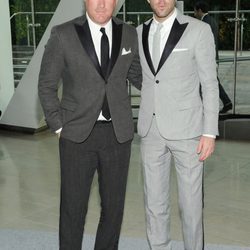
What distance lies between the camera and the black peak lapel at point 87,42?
89.0 inches

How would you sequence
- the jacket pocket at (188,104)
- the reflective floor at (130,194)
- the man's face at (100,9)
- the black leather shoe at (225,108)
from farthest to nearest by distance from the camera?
the black leather shoe at (225,108) → the reflective floor at (130,194) → the jacket pocket at (188,104) → the man's face at (100,9)

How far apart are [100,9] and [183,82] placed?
570 millimetres

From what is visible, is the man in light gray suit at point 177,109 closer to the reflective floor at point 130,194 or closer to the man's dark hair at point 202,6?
the reflective floor at point 130,194

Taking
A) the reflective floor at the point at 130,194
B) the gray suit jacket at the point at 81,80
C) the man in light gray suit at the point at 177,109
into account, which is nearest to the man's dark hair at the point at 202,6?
the reflective floor at the point at 130,194

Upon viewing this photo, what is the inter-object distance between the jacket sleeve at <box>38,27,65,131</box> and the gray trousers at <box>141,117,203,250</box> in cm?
54

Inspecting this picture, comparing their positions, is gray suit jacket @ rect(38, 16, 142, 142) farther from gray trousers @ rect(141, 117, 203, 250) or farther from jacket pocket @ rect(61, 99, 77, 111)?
gray trousers @ rect(141, 117, 203, 250)

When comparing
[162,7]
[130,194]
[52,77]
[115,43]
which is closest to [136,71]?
[115,43]

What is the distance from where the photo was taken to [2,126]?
276 inches

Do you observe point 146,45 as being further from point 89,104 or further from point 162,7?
point 89,104

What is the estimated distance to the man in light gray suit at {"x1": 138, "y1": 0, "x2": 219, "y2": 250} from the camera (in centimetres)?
239

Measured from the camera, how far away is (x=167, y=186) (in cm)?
263

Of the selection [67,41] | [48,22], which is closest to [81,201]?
[67,41]

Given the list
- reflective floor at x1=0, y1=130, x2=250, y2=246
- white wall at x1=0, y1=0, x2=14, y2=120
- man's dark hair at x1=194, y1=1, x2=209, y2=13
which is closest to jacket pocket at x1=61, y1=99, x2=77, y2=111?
reflective floor at x1=0, y1=130, x2=250, y2=246

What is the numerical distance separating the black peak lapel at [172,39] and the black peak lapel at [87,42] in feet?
1.19
